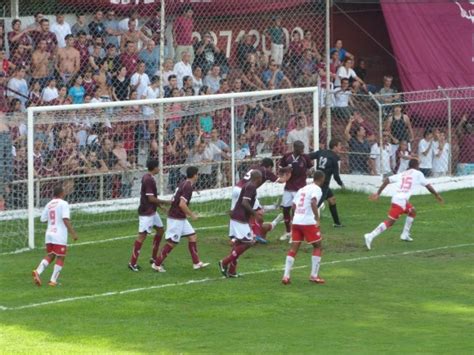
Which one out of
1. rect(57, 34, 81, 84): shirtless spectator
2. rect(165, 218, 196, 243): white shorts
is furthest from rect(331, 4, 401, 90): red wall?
rect(165, 218, 196, 243): white shorts

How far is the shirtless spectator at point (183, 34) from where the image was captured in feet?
92.4

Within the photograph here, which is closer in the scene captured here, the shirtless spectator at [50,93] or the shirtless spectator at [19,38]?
the shirtless spectator at [50,93]

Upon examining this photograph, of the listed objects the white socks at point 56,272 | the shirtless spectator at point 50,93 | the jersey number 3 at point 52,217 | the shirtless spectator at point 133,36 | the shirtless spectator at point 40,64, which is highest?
the shirtless spectator at point 133,36

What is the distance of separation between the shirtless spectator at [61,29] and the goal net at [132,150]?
1.55 meters

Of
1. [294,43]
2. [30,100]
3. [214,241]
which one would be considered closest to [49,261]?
[214,241]

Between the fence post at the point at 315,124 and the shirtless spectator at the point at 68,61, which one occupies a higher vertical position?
the shirtless spectator at the point at 68,61

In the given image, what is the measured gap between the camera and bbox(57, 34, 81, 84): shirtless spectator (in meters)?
26.2

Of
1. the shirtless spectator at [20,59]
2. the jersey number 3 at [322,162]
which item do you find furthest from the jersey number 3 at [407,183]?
the shirtless spectator at [20,59]

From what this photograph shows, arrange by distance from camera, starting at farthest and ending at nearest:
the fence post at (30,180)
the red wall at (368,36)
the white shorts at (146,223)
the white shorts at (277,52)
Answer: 1. the red wall at (368,36)
2. the white shorts at (277,52)
3. the fence post at (30,180)
4. the white shorts at (146,223)

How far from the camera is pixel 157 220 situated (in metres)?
20.8

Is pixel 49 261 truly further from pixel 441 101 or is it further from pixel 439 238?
pixel 441 101

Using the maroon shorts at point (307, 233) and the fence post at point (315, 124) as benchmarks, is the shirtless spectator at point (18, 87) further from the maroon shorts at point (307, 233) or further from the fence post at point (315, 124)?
the maroon shorts at point (307, 233)

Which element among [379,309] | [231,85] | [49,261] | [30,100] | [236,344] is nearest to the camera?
[236,344]

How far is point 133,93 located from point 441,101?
7664mm
